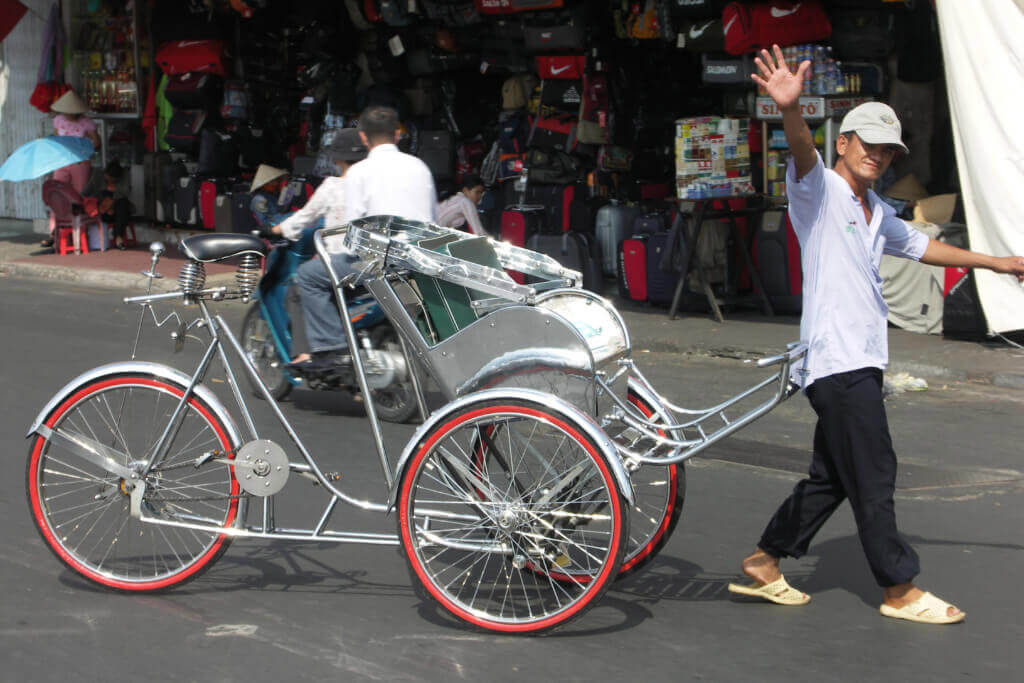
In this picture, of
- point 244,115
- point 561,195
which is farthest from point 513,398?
point 244,115

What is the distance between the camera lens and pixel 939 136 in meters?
11.5

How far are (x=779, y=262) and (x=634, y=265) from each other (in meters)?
1.46

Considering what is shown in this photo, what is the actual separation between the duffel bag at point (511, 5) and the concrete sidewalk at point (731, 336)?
2986 mm

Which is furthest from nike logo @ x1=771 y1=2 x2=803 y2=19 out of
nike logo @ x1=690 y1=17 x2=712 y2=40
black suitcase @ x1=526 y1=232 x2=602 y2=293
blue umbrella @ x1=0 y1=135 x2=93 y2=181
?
blue umbrella @ x1=0 y1=135 x2=93 y2=181

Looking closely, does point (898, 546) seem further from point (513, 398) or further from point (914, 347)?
point (914, 347)

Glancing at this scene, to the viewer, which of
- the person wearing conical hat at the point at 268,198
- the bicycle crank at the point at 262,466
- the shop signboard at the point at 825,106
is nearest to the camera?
the bicycle crank at the point at 262,466

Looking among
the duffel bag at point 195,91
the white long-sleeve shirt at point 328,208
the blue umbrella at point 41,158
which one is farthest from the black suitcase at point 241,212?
the white long-sleeve shirt at point 328,208

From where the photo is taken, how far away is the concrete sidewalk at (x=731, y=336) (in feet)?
29.5

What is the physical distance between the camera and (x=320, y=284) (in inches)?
299

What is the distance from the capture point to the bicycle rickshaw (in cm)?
407

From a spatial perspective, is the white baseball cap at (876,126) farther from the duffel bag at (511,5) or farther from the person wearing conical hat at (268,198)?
the duffel bag at (511,5)

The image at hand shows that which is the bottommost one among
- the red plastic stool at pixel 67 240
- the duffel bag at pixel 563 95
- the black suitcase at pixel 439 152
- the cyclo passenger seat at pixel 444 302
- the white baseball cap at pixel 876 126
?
the cyclo passenger seat at pixel 444 302

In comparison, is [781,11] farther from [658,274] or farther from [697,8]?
[658,274]

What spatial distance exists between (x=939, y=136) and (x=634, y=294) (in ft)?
10.6
